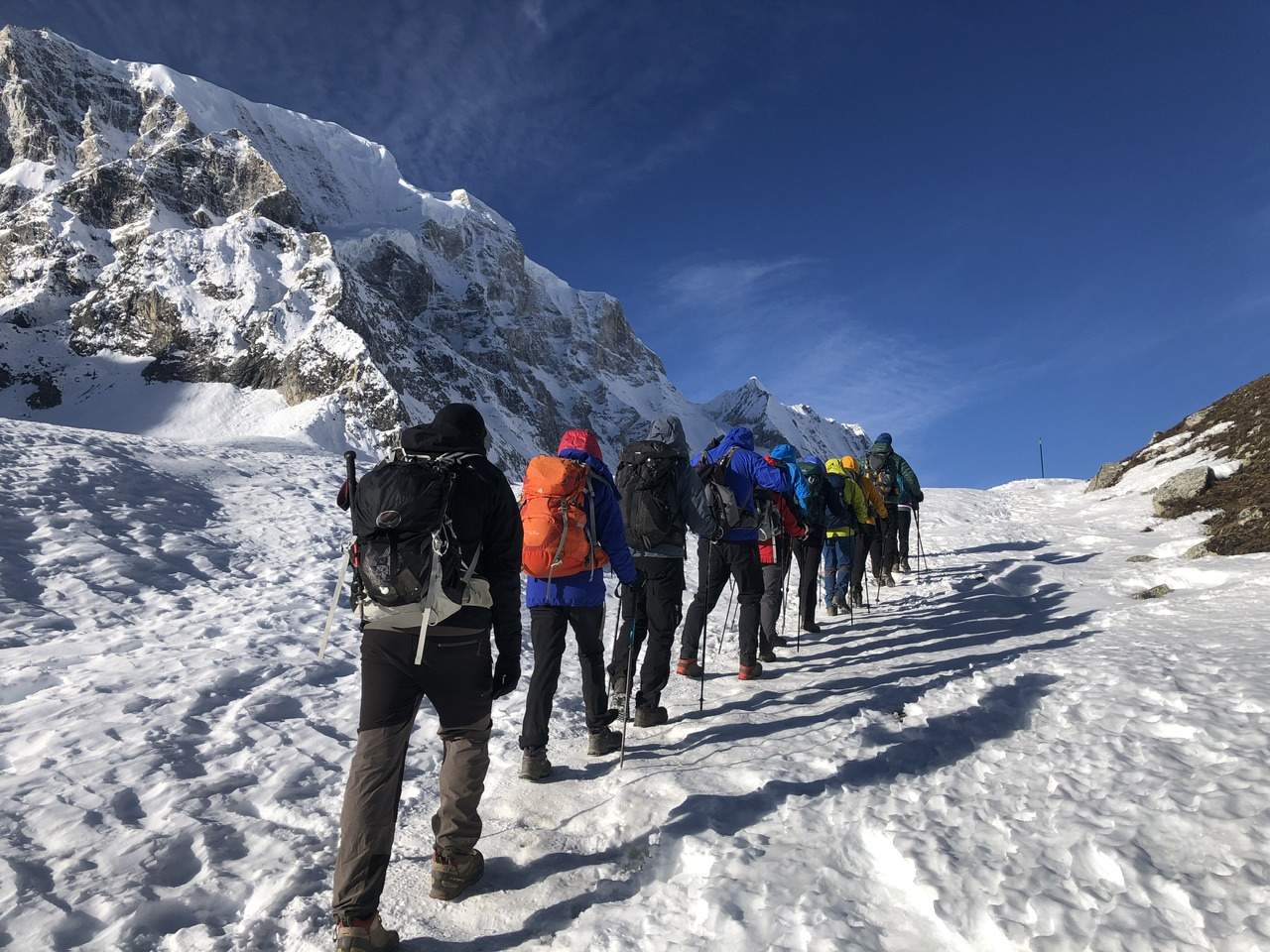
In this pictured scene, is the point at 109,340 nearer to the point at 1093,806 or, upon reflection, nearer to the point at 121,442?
the point at 121,442

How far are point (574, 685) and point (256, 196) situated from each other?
148 m

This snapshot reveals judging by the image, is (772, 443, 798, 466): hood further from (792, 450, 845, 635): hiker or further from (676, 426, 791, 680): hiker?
(676, 426, 791, 680): hiker

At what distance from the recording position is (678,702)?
6.26 meters

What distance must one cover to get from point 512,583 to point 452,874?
1.42 metres

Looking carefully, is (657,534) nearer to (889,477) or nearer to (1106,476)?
(889,477)

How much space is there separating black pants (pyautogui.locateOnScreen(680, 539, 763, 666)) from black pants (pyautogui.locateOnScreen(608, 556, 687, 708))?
2.47 feet

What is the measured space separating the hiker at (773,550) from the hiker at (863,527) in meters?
2.47

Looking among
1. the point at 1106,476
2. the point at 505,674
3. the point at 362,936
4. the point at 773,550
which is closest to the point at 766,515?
the point at 773,550

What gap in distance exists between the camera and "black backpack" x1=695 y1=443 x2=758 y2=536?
6.06 meters

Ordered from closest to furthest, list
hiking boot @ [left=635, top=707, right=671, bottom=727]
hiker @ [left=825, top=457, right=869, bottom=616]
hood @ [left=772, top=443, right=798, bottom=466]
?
hiking boot @ [left=635, top=707, right=671, bottom=727] < hood @ [left=772, top=443, right=798, bottom=466] < hiker @ [left=825, top=457, right=869, bottom=616]

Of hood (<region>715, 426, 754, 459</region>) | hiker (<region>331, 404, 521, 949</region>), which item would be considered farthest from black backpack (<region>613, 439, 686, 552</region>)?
hiker (<region>331, 404, 521, 949</region>)

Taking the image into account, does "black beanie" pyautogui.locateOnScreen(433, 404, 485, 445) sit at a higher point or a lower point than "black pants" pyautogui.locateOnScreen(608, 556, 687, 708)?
higher

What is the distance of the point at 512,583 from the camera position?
3.47m

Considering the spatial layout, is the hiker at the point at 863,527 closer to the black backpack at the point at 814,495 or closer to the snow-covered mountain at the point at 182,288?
the black backpack at the point at 814,495
